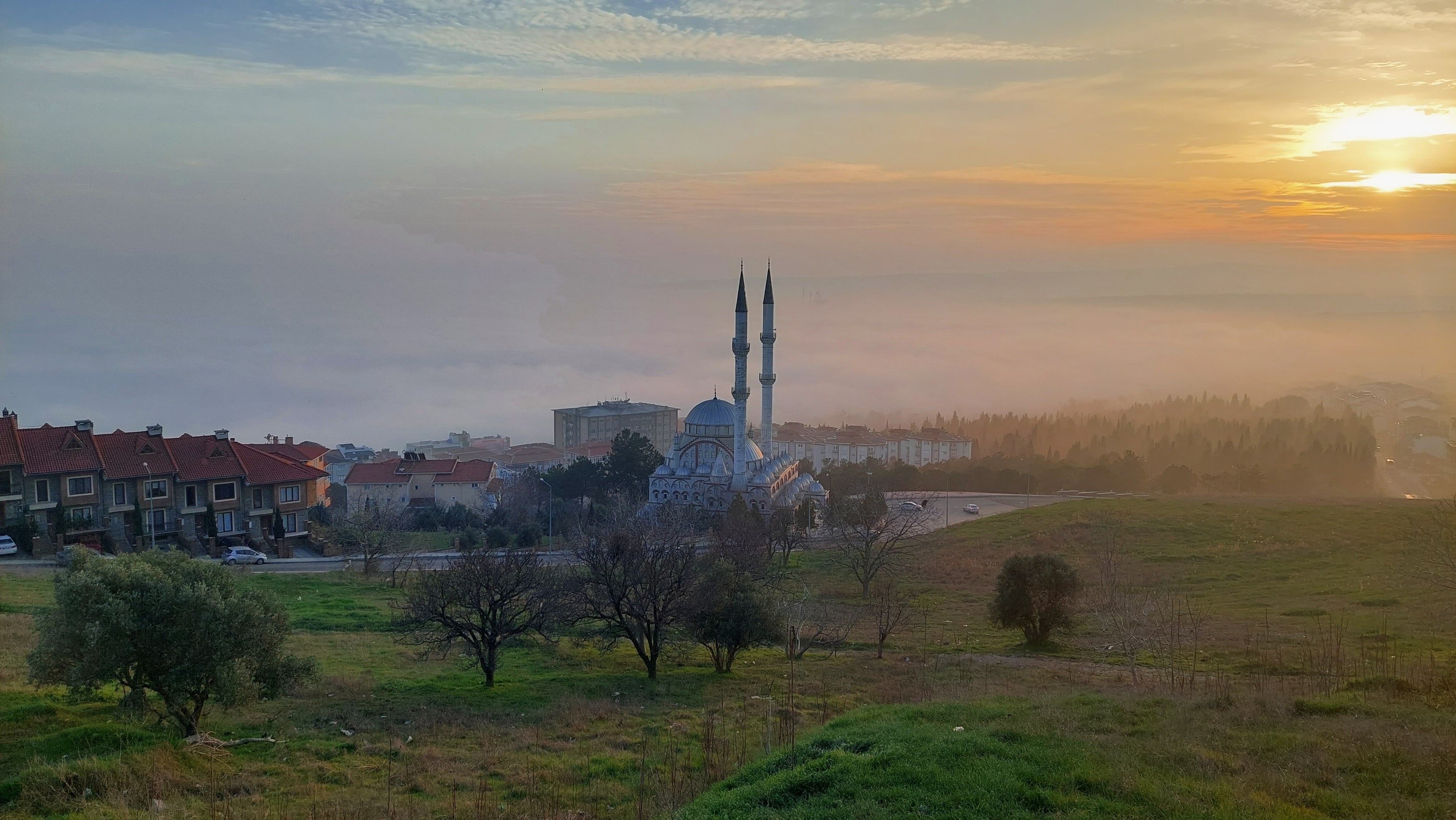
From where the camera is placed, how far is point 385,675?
17.9 meters

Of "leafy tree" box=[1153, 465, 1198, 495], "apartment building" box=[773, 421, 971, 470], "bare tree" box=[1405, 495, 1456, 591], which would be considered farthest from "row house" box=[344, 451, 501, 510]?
"bare tree" box=[1405, 495, 1456, 591]

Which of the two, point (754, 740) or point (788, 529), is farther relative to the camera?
point (788, 529)

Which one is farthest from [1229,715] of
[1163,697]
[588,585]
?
[588,585]

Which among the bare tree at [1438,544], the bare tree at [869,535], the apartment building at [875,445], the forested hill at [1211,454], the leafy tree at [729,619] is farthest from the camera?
the apartment building at [875,445]

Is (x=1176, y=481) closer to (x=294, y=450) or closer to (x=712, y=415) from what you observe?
(x=712, y=415)

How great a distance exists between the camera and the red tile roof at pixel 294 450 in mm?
43375

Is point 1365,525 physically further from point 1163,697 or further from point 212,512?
point 212,512

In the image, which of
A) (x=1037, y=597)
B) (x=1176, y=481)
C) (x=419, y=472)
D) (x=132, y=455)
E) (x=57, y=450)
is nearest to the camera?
(x=1037, y=597)

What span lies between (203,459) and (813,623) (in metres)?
27.2

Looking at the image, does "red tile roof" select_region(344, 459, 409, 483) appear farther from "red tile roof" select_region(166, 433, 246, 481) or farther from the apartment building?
the apartment building

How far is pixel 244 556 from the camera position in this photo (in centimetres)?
3519

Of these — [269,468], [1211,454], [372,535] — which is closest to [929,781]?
[372,535]

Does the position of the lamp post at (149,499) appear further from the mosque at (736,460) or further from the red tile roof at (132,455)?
the mosque at (736,460)

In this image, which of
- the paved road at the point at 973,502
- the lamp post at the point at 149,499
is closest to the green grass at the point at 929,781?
the lamp post at the point at 149,499
